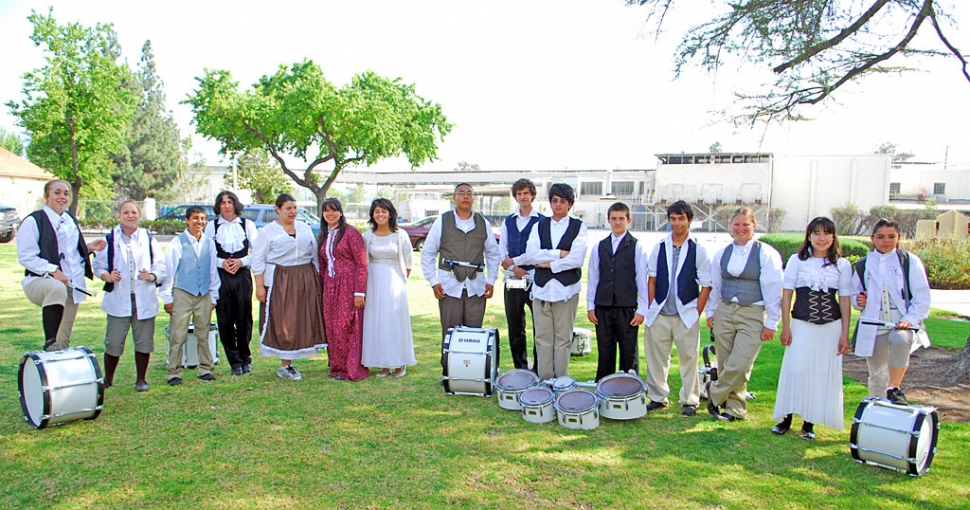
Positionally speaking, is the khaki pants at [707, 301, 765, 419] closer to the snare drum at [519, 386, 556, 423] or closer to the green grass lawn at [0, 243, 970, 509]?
the green grass lawn at [0, 243, 970, 509]

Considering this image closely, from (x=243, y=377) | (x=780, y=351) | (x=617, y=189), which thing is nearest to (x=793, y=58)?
(x=780, y=351)

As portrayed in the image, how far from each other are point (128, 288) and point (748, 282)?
5.38 meters

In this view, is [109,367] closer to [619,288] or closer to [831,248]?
[619,288]

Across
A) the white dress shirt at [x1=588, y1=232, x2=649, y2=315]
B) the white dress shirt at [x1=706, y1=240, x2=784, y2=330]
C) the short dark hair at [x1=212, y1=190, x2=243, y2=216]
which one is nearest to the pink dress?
the short dark hair at [x1=212, y1=190, x2=243, y2=216]

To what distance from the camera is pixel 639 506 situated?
3.71 m

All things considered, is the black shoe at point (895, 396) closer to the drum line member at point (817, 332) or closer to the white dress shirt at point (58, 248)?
the drum line member at point (817, 332)

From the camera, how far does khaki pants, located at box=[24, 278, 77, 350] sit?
17.6 feet

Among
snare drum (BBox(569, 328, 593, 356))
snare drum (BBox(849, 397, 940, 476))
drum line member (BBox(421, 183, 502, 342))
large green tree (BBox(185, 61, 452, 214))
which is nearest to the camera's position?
snare drum (BBox(849, 397, 940, 476))

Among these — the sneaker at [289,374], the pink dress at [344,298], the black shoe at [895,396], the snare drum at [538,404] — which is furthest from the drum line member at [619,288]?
the sneaker at [289,374]

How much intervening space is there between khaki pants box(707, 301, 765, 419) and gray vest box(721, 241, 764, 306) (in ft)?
0.23

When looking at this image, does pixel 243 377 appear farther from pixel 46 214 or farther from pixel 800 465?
pixel 800 465

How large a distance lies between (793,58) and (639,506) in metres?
6.16

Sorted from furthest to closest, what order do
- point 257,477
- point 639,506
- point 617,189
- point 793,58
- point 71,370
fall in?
point 617,189, point 793,58, point 71,370, point 257,477, point 639,506

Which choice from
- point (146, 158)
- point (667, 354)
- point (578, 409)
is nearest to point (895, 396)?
point (667, 354)
